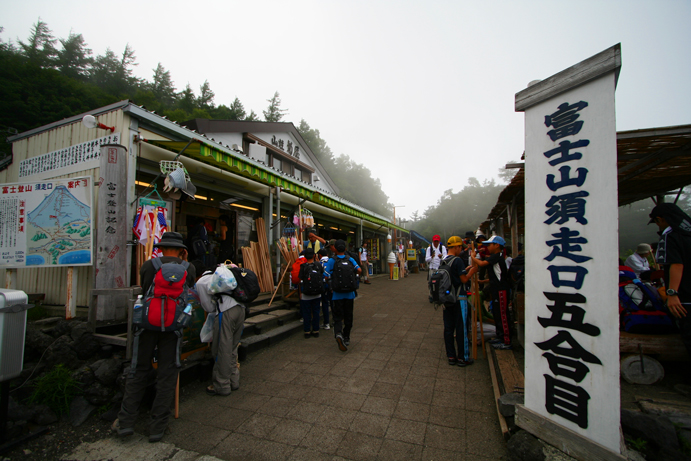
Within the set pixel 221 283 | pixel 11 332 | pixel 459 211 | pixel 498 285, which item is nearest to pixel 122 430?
pixel 11 332

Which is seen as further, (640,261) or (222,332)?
(640,261)

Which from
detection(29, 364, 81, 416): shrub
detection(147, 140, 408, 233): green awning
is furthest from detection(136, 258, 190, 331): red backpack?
detection(147, 140, 408, 233): green awning

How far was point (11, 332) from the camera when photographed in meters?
2.94

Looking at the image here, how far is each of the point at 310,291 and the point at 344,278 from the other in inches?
35.4

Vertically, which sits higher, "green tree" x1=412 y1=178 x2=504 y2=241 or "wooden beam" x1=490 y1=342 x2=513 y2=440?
"green tree" x1=412 y1=178 x2=504 y2=241

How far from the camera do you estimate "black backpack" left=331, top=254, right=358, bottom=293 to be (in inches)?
209

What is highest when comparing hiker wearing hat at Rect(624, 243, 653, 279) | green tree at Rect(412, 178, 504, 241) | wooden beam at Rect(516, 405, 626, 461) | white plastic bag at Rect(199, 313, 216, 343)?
green tree at Rect(412, 178, 504, 241)

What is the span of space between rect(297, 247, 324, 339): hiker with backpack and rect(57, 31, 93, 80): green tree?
135 ft

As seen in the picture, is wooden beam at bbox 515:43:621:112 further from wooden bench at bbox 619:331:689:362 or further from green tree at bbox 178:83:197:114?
green tree at bbox 178:83:197:114

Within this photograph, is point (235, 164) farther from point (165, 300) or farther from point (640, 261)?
point (640, 261)

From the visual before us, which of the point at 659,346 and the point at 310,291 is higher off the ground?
the point at 310,291

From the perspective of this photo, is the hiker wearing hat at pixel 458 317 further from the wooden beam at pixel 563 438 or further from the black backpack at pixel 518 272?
the wooden beam at pixel 563 438

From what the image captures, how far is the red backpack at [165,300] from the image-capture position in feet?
9.93

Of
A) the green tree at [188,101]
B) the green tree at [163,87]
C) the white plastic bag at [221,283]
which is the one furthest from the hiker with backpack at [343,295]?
the green tree at [163,87]
